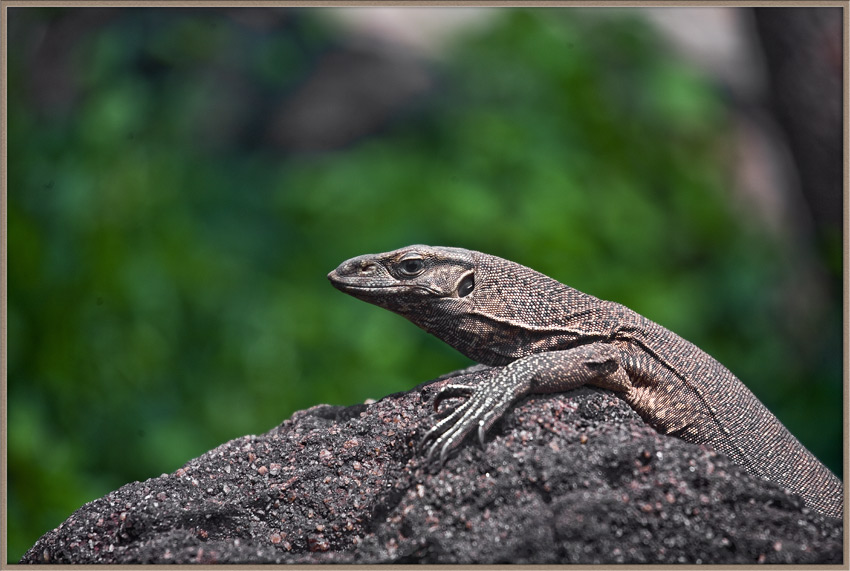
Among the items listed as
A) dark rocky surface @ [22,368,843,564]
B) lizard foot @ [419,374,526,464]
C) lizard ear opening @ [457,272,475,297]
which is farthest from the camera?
lizard ear opening @ [457,272,475,297]

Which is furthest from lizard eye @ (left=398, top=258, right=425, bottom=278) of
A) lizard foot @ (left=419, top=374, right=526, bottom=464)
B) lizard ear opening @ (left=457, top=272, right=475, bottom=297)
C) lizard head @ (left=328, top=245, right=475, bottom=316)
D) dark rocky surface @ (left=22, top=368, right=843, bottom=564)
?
lizard foot @ (left=419, top=374, right=526, bottom=464)

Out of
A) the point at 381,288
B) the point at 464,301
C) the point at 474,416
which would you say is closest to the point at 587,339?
the point at 464,301

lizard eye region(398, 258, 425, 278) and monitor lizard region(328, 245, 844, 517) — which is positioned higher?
lizard eye region(398, 258, 425, 278)

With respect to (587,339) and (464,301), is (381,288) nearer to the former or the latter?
(464,301)

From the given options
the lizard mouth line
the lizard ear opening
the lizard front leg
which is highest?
the lizard ear opening

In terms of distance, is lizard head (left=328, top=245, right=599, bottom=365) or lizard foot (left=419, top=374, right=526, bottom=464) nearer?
Result: lizard foot (left=419, top=374, right=526, bottom=464)

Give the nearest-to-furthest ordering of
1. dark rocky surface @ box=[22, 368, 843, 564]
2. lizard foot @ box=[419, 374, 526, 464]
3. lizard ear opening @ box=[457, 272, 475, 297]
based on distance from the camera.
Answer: dark rocky surface @ box=[22, 368, 843, 564] < lizard foot @ box=[419, 374, 526, 464] < lizard ear opening @ box=[457, 272, 475, 297]

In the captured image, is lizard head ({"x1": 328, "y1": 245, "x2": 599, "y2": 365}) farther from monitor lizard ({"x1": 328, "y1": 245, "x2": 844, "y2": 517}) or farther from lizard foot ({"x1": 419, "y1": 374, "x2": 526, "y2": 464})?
lizard foot ({"x1": 419, "y1": 374, "x2": 526, "y2": 464})
